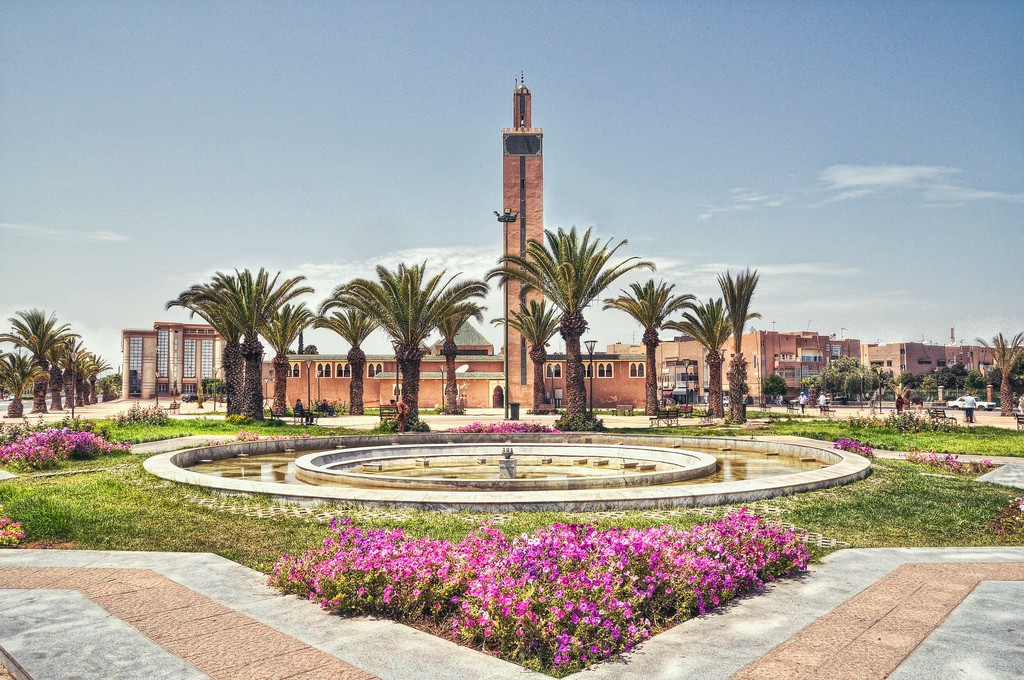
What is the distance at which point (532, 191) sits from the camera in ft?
162

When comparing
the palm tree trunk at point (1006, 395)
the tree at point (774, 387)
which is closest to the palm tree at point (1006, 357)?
the palm tree trunk at point (1006, 395)

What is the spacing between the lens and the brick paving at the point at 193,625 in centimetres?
401

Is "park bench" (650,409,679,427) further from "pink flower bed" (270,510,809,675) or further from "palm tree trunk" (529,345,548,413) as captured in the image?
"pink flower bed" (270,510,809,675)

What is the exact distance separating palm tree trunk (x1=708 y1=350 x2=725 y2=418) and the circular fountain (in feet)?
50.3

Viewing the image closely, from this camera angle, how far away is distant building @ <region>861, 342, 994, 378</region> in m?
94.4

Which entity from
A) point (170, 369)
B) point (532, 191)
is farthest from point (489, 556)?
point (170, 369)

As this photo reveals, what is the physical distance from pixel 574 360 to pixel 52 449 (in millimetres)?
16745

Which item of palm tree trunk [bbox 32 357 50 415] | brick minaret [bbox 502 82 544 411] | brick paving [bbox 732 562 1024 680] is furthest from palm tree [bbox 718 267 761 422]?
palm tree trunk [bbox 32 357 50 415]

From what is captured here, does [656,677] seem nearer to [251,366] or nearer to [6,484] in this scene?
[6,484]

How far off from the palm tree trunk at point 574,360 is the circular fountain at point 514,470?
746 centimetres

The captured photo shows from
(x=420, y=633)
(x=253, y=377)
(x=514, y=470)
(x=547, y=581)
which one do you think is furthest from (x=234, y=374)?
(x=547, y=581)

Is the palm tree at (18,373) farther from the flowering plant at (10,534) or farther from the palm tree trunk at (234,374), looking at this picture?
the flowering plant at (10,534)

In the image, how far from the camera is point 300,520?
8172 millimetres

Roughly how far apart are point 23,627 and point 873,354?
109m
